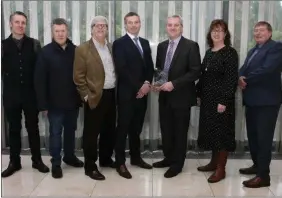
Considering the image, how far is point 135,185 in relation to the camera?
3043 millimetres

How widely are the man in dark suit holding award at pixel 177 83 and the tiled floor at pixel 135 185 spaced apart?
194 millimetres

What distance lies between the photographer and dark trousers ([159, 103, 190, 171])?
3209 mm

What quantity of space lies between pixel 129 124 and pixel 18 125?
108cm

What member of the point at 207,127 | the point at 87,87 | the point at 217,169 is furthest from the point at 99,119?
the point at 217,169

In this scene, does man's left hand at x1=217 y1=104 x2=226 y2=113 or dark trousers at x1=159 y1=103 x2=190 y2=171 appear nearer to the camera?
man's left hand at x1=217 y1=104 x2=226 y2=113

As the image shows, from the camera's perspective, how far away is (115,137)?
3449mm

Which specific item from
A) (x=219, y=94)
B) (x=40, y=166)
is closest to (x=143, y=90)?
(x=219, y=94)

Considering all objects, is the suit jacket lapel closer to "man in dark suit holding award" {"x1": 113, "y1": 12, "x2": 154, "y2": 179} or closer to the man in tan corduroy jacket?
the man in tan corduroy jacket

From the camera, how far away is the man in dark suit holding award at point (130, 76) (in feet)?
10.3

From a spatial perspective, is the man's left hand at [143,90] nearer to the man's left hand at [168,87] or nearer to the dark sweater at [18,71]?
the man's left hand at [168,87]

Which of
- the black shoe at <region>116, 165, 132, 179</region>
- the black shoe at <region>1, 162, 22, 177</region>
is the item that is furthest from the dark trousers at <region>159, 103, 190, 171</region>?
the black shoe at <region>1, 162, 22, 177</region>

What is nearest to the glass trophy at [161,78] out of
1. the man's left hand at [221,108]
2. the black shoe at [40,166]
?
the man's left hand at [221,108]

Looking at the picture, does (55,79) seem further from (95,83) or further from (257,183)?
(257,183)

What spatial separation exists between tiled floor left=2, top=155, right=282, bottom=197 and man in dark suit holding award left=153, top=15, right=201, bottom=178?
0.19 metres
